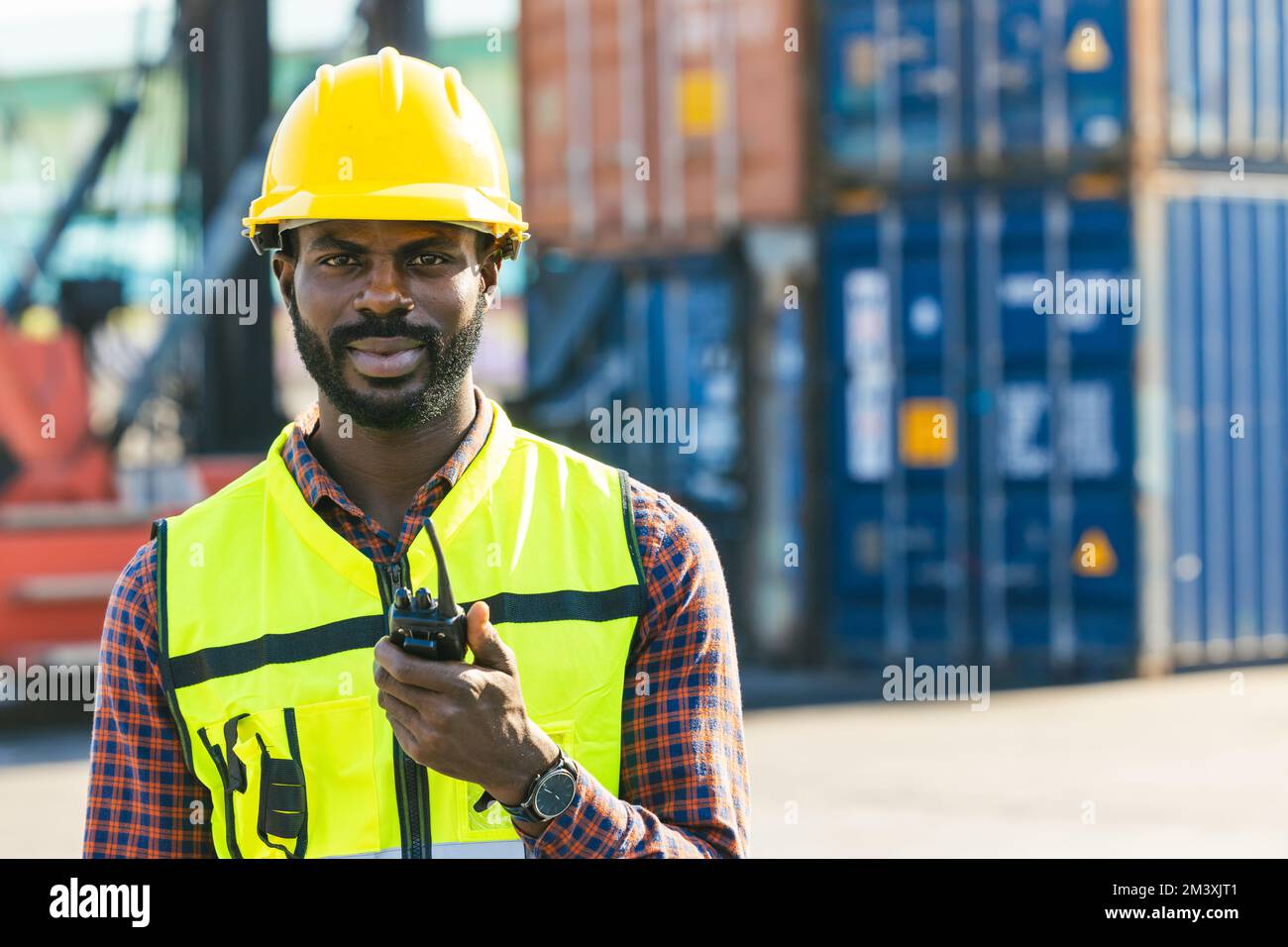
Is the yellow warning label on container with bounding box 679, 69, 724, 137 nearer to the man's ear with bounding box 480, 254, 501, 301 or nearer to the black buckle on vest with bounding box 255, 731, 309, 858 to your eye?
the man's ear with bounding box 480, 254, 501, 301

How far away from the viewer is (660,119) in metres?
12.9

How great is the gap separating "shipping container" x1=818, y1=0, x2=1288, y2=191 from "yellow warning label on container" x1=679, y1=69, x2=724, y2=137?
3.11ft

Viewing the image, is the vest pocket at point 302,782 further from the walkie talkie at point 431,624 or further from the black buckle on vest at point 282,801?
the walkie talkie at point 431,624

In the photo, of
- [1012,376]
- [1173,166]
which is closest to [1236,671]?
[1012,376]

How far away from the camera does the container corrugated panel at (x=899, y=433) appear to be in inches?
468

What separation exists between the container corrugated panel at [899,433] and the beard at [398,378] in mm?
9958

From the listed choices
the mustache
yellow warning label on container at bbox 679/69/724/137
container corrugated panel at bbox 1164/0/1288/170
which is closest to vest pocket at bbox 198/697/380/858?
the mustache

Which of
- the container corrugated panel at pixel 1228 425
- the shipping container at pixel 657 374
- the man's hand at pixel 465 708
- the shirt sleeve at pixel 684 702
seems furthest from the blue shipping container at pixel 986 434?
the man's hand at pixel 465 708

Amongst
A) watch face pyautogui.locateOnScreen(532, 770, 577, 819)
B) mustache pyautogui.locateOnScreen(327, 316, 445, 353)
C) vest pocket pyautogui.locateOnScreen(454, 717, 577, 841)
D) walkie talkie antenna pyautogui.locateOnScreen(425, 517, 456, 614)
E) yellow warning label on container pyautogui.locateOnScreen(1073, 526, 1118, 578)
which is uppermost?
mustache pyautogui.locateOnScreen(327, 316, 445, 353)

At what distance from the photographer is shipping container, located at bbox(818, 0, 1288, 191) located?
11.5 m
